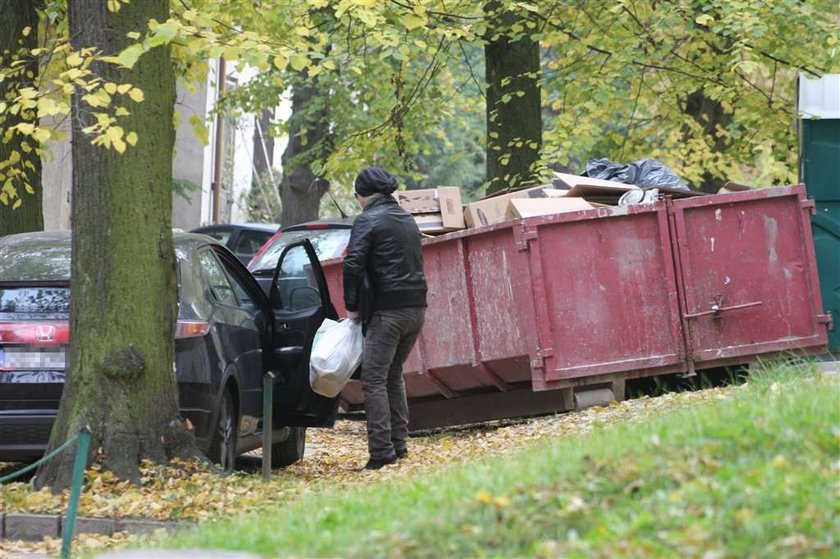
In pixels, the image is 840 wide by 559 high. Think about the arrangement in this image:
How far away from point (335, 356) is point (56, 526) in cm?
264

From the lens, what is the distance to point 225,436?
30.9 feet

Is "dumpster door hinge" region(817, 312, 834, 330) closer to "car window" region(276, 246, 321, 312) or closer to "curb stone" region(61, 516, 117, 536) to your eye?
"car window" region(276, 246, 321, 312)

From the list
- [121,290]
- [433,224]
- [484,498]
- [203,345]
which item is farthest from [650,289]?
[484,498]

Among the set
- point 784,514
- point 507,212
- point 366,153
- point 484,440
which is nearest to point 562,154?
point 366,153

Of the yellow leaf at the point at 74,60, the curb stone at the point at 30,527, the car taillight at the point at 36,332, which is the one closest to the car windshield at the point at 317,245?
the car taillight at the point at 36,332

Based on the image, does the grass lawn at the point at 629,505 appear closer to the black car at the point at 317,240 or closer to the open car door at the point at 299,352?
the open car door at the point at 299,352

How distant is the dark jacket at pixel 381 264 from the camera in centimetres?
981

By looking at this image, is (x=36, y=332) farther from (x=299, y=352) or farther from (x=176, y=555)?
(x=176, y=555)

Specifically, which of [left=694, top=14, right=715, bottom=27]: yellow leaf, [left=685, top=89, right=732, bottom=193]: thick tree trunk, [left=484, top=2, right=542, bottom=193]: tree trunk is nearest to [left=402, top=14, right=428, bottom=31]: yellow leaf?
[left=694, top=14, right=715, bottom=27]: yellow leaf

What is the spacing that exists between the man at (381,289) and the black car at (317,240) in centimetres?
517

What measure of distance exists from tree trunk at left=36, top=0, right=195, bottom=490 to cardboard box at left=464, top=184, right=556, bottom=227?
3874mm

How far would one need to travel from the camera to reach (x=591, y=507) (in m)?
5.56

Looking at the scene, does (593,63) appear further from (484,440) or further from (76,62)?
(76,62)

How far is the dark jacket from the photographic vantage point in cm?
981
